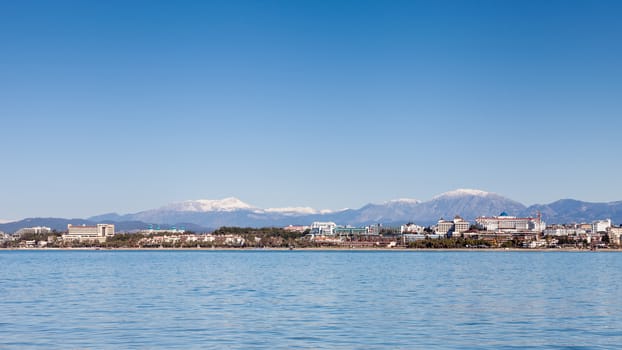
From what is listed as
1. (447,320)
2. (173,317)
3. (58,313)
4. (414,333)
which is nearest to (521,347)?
(414,333)

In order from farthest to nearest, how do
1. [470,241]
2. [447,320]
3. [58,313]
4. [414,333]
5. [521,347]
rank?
1. [470,241]
2. [58,313]
3. [447,320]
4. [414,333]
5. [521,347]

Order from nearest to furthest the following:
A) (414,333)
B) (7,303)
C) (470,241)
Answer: (414,333), (7,303), (470,241)

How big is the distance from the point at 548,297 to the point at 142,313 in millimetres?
17228

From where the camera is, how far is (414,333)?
2333 centimetres

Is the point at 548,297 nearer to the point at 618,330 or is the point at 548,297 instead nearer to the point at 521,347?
the point at 618,330

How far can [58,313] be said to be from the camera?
93.7 ft

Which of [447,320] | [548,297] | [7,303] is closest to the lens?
[447,320]

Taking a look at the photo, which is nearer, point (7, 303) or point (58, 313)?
point (58, 313)

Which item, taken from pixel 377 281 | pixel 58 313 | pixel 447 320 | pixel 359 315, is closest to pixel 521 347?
pixel 447 320

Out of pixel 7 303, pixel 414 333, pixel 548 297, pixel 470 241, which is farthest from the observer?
pixel 470 241

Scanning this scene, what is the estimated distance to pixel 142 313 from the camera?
28.6 metres

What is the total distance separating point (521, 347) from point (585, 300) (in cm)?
1404

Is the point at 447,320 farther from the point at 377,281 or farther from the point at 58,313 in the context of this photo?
the point at 377,281

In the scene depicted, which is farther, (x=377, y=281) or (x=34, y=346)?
(x=377, y=281)
